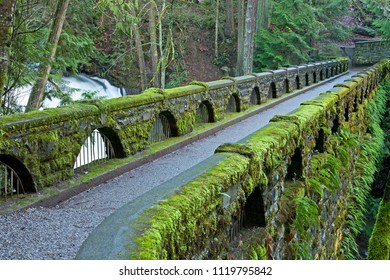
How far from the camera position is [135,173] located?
7949 millimetres

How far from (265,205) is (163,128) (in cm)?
528

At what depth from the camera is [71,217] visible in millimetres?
5785

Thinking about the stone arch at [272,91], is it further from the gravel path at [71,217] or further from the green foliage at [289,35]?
the green foliage at [289,35]

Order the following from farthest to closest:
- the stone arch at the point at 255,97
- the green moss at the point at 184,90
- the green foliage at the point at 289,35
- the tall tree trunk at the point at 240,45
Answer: the green foliage at the point at 289,35, the tall tree trunk at the point at 240,45, the stone arch at the point at 255,97, the green moss at the point at 184,90

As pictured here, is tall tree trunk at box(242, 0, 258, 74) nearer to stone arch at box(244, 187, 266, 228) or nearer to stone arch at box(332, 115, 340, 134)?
stone arch at box(332, 115, 340, 134)

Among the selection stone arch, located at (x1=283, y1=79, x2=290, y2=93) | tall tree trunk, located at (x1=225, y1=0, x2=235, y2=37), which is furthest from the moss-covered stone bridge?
tall tree trunk, located at (x1=225, y1=0, x2=235, y2=37)

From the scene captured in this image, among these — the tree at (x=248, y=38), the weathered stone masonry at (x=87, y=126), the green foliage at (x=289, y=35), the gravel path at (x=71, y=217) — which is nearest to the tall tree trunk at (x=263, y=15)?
the green foliage at (x=289, y=35)

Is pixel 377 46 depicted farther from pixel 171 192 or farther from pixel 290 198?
pixel 171 192

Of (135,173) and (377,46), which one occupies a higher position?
(377,46)

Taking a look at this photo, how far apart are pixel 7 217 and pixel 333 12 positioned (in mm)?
33184

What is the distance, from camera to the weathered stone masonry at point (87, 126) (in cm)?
605

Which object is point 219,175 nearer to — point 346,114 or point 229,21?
point 346,114

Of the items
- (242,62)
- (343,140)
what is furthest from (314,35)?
(343,140)

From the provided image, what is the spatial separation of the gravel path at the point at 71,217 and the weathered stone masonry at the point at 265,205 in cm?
174
